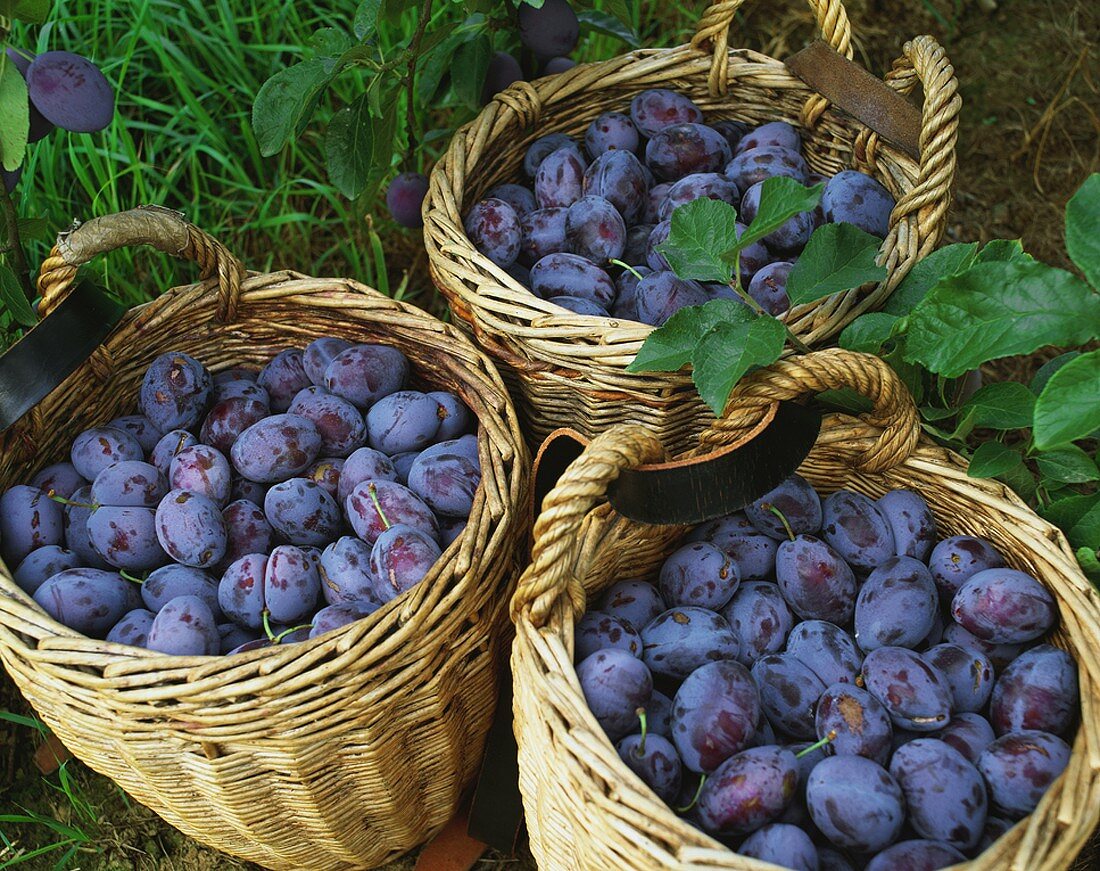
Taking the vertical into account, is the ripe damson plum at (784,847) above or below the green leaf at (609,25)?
below

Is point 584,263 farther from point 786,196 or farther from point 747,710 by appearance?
point 747,710

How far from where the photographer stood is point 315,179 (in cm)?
236

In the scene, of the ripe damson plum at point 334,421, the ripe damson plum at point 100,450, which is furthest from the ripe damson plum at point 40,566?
the ripe damson plum at point 334,421

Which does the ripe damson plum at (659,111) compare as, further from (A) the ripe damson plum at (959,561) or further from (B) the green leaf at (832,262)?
(A) the ripe damson plum at (959,561)

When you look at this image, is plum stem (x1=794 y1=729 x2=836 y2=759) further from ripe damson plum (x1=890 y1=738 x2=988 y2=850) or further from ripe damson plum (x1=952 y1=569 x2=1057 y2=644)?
ripe damson plum (x1=952 y1=569 x2=1057 y2=644)

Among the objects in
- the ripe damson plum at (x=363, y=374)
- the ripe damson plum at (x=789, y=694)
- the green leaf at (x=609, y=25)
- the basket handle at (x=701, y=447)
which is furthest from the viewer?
the green leaf at (x=609, y=25)

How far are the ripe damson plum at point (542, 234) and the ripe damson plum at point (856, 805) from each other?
86 centimetres

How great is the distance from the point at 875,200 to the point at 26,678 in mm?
1289

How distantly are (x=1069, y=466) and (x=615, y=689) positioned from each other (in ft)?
2.13

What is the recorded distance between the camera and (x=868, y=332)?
1257 mm

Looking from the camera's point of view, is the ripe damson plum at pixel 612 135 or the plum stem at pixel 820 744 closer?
the plum stem at pixel 820 744

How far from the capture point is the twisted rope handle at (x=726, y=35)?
1514mm

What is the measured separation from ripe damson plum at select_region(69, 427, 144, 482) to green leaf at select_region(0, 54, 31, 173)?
1.20ft

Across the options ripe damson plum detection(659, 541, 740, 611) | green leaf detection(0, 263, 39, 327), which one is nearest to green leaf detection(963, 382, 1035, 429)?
ripe damson plum detection(659, 541, 740, 611)
